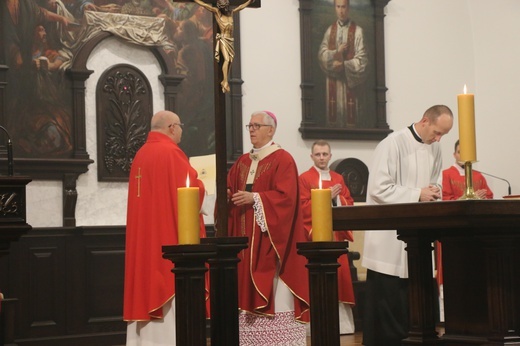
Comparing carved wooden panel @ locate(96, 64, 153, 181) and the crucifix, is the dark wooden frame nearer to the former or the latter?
carved wooden panel @ locate(96, 64, 153, 181)

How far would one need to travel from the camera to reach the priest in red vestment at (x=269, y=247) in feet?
23.8

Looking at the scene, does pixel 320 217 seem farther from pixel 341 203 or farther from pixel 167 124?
pixel 341 203

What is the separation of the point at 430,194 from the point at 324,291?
3.50m

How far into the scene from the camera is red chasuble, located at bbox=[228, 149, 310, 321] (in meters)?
7.27

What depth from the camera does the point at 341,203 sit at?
34.5 feet

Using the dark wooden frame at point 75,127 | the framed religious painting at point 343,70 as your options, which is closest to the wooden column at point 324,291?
the dark wooden frame at point 75,127

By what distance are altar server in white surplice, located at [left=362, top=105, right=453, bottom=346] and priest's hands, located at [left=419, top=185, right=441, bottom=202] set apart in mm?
374

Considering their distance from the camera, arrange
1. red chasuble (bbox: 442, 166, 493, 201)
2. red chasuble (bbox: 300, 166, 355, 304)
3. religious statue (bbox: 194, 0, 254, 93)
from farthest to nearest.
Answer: red chasuble (bbox: 442, 166, 493, 201) → red chasuble (bbox: 300, 166, 355, 304) → religious statue (bbox: 194, 0, 254, 93)

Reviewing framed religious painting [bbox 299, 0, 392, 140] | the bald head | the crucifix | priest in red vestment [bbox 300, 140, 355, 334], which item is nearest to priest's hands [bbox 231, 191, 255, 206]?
the bald head

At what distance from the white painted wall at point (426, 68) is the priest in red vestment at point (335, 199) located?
0.84 m

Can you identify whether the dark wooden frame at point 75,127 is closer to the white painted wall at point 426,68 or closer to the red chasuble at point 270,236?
the white painted wall at point 426,68

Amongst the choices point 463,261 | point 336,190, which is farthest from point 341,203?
point 463,261

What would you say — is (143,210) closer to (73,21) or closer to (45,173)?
(45,173)

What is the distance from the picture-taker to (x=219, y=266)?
344cm
